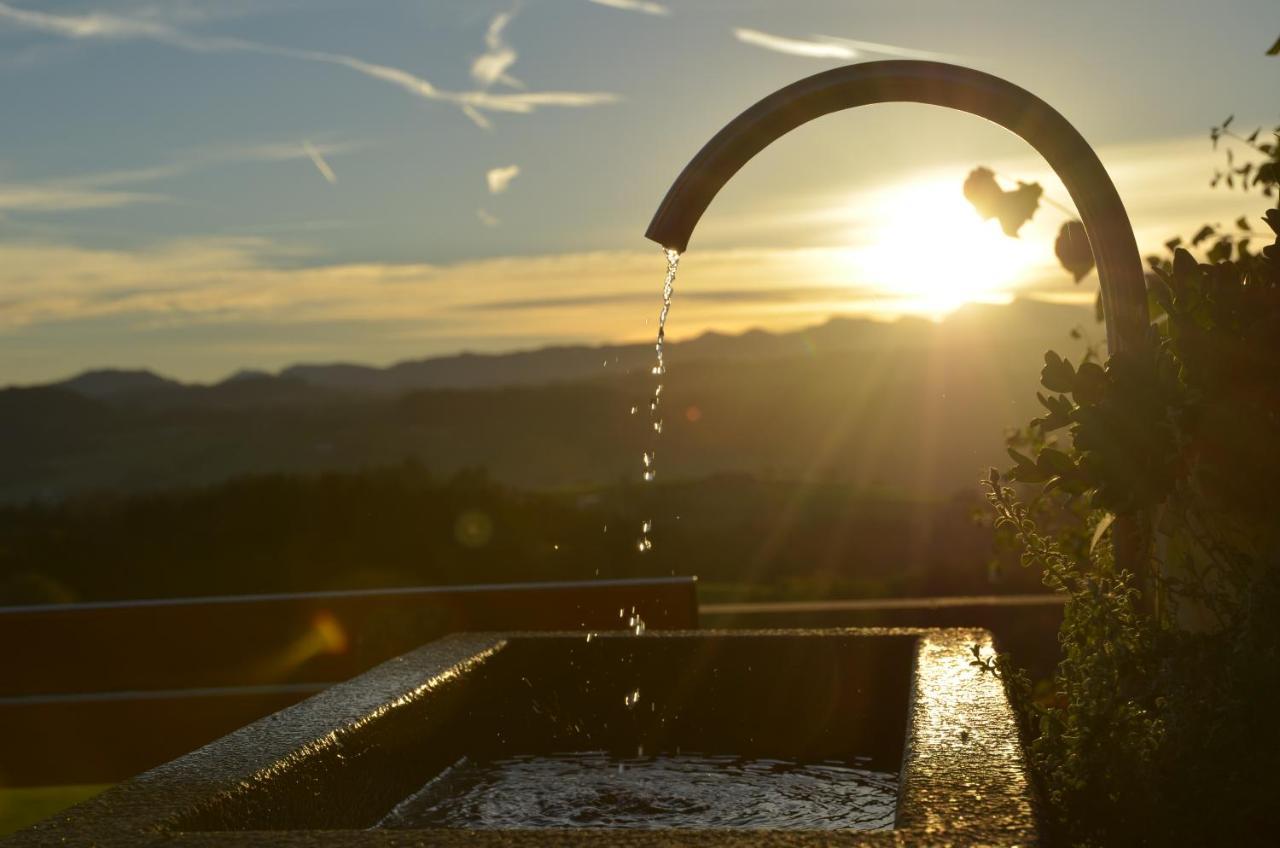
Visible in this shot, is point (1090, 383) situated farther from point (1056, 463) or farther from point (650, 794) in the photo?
point (650, 794)

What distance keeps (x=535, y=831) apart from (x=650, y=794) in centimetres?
104

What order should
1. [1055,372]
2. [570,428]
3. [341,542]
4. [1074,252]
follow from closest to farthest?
1. [1055,372]
2. [1074,252]
3. [341,542]
4. [570,428]

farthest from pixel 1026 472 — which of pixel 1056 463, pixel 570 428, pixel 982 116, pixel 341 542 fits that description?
pixel 570 428

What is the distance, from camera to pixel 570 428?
79.0 ft

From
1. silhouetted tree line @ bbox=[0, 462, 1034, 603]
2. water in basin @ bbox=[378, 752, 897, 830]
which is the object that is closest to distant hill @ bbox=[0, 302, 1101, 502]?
silhouetted tree line @ bbox=[0, 462, 1034, 603]

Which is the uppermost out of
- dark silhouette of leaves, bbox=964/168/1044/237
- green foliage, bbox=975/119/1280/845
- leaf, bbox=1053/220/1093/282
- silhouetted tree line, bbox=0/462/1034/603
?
dark silhouette of leaves, bbox=964/168/1044/237

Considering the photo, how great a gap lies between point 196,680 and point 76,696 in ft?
1.64

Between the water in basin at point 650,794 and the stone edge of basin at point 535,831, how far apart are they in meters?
0.20

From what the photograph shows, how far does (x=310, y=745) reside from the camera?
1.83m

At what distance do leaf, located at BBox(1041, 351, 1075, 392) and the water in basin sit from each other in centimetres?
83

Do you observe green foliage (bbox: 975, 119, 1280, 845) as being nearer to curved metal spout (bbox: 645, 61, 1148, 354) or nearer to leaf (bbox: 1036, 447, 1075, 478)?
leaf (bbox: 1036, 447, 1075, 478)

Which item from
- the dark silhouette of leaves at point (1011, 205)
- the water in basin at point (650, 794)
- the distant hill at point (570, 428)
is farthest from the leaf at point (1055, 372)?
the distant hill at point (570, 428)

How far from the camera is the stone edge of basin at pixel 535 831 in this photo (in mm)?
1301

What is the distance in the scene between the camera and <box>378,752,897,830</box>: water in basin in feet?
7.02
